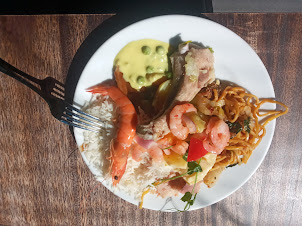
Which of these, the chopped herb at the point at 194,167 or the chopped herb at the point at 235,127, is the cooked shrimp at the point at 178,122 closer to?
the chopped herb at the point at 194,167

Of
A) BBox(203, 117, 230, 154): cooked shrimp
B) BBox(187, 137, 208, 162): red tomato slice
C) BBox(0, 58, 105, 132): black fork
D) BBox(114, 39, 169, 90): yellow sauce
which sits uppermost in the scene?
BBox(114, 39, 169, 90): yellow sauce

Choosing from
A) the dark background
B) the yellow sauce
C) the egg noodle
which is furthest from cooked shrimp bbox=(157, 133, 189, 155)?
the dark background

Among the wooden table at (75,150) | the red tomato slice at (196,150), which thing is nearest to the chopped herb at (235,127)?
the red tomato slice at (196,150)

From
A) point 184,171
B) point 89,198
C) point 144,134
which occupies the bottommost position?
point 89,198

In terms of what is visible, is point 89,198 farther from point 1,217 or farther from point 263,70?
point 263,70

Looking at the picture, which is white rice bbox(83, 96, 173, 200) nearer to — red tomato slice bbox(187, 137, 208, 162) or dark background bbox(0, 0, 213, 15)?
red tomato slice bbox(187, 137, 208, 162)

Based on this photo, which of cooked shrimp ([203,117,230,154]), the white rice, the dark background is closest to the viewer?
cooked shrimp ([203,117,230,154])

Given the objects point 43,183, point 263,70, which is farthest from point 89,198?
point 263,70
